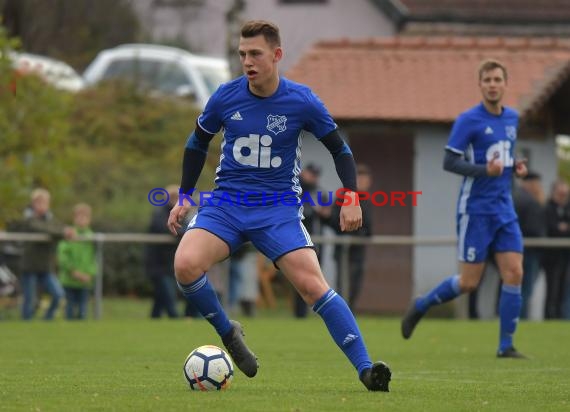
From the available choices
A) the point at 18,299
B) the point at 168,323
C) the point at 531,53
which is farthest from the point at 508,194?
the point at 531,53

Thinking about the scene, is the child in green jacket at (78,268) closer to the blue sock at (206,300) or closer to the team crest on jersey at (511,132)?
the team crest on jersey at (511,132)

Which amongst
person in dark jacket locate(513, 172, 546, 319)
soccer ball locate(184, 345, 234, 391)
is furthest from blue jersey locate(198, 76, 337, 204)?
person in dark jacket locate(513, 172, 546, 319)

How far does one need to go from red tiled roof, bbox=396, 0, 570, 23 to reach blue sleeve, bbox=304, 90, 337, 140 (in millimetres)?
27431

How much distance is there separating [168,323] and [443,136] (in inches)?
284

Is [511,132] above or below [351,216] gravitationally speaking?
above

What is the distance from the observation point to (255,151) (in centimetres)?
884

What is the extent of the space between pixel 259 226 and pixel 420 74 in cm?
1613

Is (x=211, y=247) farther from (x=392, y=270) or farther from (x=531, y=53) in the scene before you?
(x=531, y=53)

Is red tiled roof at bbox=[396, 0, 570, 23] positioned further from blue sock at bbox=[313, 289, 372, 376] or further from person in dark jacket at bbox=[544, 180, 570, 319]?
blue sock at bbox=[313, 289, 372, 376]

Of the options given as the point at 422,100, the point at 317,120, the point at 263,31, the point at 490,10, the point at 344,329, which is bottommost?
the point at 344,329

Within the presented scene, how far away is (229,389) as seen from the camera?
29.3 ft

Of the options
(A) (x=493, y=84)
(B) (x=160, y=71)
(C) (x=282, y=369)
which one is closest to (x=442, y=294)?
(A) (x=493, y=84)

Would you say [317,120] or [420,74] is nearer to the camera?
[317,120]

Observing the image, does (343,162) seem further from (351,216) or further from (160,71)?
(160,71)
